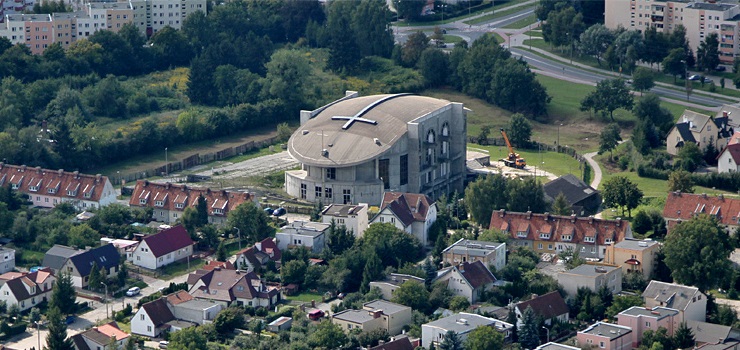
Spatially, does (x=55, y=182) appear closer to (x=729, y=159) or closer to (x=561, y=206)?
(x=561, y=206)

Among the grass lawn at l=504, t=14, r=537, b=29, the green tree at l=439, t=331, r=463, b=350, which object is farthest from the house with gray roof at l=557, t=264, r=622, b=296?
the grass lawn at l=504, t=14, r=537, b=29

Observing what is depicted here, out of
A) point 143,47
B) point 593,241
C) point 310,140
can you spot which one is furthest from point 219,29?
point 593,241

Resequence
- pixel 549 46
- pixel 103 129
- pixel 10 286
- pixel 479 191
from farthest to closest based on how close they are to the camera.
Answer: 1. pixel 549 46
2. pixel 103 129
3. pixel 479 191
4. pixel 10 286

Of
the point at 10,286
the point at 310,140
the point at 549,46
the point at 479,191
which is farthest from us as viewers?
the point at 549,46

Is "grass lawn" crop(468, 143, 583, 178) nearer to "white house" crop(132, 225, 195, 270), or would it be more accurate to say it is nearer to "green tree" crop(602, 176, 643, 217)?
"green tree" crop(602, 176, 643, 217)

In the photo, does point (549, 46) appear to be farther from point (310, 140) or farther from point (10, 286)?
point (10, 286)

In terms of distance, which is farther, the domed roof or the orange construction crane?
the orange construction crane
